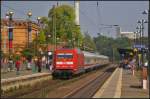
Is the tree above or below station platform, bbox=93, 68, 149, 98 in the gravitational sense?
above

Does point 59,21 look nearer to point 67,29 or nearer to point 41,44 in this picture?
point 67,29

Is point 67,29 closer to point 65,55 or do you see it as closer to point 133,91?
point 65,55

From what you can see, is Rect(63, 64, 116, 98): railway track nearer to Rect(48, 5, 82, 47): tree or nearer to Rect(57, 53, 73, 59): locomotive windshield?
Rect(57, 53, 73, 59): locomotive windshield

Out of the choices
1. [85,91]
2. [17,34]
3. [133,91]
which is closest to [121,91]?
[133,91]

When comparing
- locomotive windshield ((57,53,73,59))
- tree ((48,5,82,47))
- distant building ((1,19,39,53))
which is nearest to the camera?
locomotive windshield ((57,53,73,59))

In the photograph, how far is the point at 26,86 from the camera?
4403cm

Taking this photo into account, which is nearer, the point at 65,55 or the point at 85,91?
the point at 85,91

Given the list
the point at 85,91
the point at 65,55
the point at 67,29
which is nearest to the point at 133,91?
the point at 85,91

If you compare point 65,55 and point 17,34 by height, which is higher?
point 17,34

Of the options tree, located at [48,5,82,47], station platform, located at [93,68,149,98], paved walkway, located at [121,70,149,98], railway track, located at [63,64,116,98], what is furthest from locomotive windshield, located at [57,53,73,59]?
tree, located at [48,5,82,47]

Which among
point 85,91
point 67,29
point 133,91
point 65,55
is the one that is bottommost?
point 85,91

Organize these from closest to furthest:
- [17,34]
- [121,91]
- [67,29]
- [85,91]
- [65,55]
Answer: [121,91] → [85,91] → [65,55] → [17,34] → [67,29]

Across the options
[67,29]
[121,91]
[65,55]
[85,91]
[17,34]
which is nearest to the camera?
[121,91]

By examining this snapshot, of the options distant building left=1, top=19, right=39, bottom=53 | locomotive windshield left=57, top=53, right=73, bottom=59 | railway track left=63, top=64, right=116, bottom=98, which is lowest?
railway track left=63, top=64, right=116, bottom=98
